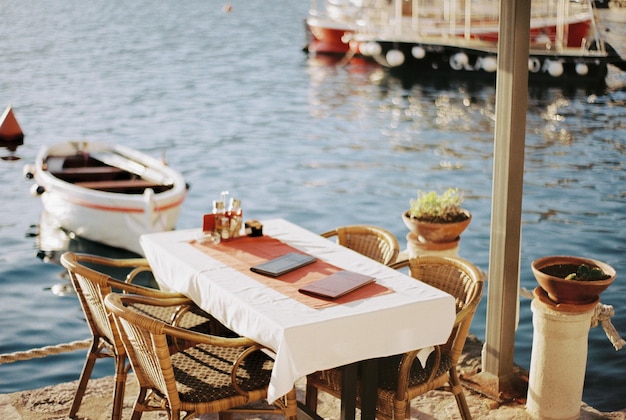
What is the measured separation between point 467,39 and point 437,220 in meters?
22.9

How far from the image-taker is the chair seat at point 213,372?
11.4 feet

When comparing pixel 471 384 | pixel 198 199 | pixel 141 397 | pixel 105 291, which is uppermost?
pixel 105 291

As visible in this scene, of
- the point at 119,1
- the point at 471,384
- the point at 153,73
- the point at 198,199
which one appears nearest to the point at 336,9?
the point at 153,73

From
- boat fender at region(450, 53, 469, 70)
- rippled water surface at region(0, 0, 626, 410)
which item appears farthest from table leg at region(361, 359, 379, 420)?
boat fender at region(450, 53, 469, 70)

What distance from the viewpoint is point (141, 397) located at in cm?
361

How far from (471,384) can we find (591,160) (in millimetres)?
13805

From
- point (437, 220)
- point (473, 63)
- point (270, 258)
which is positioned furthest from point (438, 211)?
point (473, 63)

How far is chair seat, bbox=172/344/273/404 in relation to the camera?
347 centimetres

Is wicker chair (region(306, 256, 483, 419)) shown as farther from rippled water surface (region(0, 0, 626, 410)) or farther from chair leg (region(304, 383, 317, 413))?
rippled water surface (region(0, 0, 626, 410))

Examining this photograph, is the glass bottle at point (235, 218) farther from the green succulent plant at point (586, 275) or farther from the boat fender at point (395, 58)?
the boat fender at point (395, 58)

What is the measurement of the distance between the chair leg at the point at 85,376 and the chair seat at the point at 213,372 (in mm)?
535

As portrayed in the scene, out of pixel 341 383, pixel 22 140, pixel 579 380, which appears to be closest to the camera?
pixel 341 383

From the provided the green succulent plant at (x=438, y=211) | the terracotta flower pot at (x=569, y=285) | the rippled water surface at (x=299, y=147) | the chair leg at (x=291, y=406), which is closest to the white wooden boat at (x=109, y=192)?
the rippled water surface at (x=299, y=147)

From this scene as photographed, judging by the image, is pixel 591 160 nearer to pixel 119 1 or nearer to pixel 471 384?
pixel 471 384
